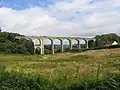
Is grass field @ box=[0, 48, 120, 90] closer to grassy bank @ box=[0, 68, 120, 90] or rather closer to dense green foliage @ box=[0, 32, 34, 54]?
grassy bank @ box=[0, 68, 120, 90]

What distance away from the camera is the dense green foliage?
134 meters

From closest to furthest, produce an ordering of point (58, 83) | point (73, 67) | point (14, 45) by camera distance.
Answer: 1. point (58, 83)
2. point (73, 67)
3. point (14, 45)

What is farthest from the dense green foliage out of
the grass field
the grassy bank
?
the grassy bank

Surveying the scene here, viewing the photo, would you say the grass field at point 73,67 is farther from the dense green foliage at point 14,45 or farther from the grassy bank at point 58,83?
the dense green foliage at point 14,45

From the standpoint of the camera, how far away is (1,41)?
5591 inches

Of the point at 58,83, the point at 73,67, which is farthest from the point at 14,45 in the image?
the point at 58,83

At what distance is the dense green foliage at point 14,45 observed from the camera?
134125 millimetres

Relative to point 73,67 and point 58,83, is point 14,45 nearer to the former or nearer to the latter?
point 73,67

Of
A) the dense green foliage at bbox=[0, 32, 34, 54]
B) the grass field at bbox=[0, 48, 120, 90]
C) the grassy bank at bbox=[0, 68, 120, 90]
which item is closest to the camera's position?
the grassy bank at bbox=[0, 68, 120, 90]

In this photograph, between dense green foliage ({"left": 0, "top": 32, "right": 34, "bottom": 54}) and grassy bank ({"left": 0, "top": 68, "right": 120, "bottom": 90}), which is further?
dense green foliage ({"left": 0, "top": 32, "right": 34, "bottom": 54})

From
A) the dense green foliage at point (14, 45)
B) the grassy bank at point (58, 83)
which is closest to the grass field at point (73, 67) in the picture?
the grassy bank at point (58, 83)

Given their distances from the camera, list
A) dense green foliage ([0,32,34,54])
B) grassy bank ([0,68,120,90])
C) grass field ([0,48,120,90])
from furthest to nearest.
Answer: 1. dense green foliage ([0,32,34,54])
2. grass field ([0,48,120,90])
3. grassy bank ([0,68,120,90])

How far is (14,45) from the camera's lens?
5379 inches

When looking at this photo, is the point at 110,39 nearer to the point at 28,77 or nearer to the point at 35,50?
the point at 35,50
